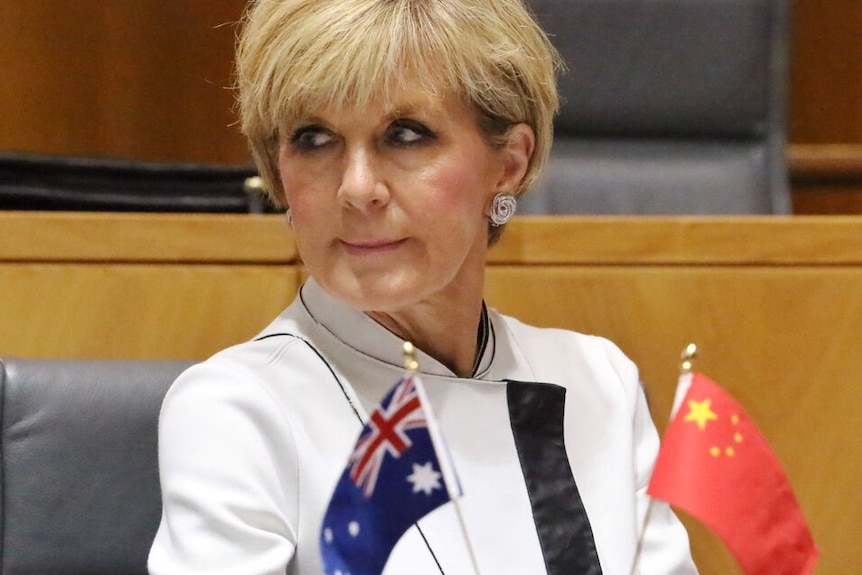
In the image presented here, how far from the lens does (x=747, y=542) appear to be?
759 millimetres

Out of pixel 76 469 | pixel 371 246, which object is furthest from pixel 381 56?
pixel 76 469

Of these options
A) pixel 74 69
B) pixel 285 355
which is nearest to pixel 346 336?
pixel 285 355

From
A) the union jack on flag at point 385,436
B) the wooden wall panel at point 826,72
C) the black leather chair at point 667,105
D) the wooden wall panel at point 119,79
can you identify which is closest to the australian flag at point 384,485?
the union jack on flag at point 385,436

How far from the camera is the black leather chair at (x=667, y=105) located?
191 cm

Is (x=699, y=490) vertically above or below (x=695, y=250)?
below

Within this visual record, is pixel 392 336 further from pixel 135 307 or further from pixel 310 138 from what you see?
pixel 135 307

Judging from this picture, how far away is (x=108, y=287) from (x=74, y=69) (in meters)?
1.11

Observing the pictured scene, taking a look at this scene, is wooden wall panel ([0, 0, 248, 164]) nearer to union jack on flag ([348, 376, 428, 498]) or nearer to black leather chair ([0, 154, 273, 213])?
black leather chair ([0, 154, 273, 213])

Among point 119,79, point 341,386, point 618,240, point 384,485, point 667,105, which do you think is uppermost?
point 119,79

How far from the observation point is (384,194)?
0.87 m

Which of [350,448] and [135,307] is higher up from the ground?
[135,307]

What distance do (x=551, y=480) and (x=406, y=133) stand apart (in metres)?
0.32

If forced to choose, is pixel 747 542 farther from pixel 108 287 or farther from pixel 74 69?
pixel 74 69

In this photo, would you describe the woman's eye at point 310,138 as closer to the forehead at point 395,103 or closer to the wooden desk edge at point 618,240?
the forehead at point 395,103
